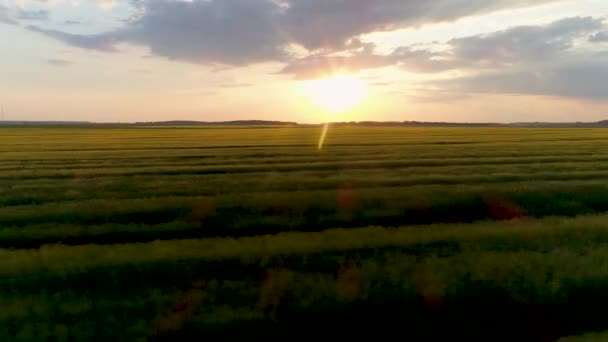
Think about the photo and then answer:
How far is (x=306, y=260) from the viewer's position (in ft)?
34.2

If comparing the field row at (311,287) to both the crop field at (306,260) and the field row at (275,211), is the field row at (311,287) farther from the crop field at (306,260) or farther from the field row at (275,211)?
the field row at (275,211)

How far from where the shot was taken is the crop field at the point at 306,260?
8.09 meters

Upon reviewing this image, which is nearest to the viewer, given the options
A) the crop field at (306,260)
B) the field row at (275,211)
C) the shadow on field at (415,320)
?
the shadow on field at (415,320)

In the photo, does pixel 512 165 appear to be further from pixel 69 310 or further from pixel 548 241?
pixel 69 310

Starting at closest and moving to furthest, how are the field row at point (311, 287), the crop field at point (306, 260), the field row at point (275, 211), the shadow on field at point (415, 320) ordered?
the shadow on field at point (415, 320) → the field row at point (311, 287) → the crop field at point (306, 260) → the field row at point (275, 211)

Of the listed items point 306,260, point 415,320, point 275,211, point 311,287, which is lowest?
point 415,320

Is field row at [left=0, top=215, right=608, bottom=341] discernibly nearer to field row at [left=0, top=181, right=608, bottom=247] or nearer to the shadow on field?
the shadow on field

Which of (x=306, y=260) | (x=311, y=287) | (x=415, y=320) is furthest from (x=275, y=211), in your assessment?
(x=415, y=320)

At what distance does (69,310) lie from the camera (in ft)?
26.9

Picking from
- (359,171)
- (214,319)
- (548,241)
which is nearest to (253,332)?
(214,319)

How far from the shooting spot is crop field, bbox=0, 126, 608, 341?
8.09 m

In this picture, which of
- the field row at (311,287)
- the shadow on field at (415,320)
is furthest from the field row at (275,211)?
the shadow on field at (415,320)

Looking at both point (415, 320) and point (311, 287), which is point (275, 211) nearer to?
point (311, 287)

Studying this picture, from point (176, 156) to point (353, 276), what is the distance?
2513 centimetres
